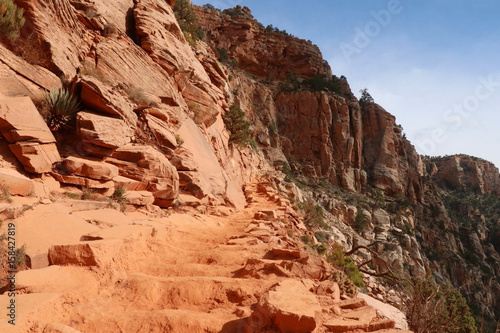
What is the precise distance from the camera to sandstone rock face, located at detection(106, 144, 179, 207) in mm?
6830

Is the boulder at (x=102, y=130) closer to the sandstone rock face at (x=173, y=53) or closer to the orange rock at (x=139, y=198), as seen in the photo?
the orange rock at (x=139, y=198)

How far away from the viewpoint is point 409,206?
38.3 meters

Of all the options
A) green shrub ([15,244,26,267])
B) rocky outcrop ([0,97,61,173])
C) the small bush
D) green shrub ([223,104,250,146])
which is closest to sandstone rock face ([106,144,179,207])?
rocky outcrop ([0,97,61,173])

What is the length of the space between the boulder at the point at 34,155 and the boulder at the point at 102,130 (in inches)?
32.2

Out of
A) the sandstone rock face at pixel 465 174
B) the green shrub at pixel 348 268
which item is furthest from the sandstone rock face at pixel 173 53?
the sandstone rock face at pixel 465 174

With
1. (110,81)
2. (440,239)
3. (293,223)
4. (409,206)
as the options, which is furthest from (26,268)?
(440,239)

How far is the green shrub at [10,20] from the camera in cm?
586

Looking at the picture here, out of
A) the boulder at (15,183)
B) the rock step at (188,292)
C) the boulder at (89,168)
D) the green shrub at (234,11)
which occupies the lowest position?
the rock step at (188,292)

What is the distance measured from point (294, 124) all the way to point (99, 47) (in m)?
34.1

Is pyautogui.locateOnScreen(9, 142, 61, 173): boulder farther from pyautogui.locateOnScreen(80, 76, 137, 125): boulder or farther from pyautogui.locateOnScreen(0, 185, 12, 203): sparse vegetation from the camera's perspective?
pyautogui.locateOnScreen(80, 76, 137, 125): boulder

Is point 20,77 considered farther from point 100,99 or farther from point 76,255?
point 76,255

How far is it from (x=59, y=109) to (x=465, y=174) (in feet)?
293

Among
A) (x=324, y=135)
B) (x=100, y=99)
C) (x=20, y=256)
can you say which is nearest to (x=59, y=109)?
(x=100, y=99)

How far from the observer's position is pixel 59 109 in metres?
6.11
